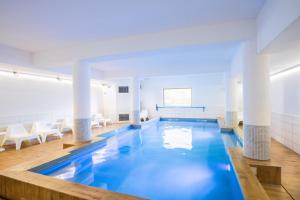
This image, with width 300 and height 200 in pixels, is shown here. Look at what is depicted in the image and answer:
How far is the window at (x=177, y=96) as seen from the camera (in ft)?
39.2

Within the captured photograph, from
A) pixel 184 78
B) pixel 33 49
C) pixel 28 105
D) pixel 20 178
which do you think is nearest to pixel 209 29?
pixel 20 178

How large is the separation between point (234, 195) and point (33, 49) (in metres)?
6.16

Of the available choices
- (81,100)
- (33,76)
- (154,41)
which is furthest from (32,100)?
(154,41)

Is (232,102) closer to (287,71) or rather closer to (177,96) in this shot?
(287,71)

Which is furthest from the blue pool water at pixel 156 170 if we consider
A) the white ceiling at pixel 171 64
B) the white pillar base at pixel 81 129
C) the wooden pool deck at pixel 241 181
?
the white ceiling at pixel 171 64

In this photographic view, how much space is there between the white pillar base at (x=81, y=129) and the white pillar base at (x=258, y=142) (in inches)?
166

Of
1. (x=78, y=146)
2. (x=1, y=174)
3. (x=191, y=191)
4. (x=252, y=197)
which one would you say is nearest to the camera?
(x=252, y=197)

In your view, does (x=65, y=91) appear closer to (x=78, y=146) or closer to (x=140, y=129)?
(x=140, y=129)

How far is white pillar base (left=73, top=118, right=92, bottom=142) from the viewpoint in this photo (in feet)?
16.2

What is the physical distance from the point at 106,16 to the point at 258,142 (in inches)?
144

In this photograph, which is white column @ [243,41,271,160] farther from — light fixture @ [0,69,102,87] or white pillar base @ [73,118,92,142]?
light fixture @ [0,69,102,87]

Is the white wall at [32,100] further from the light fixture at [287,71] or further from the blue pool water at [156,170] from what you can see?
the light fixture at [287,71]

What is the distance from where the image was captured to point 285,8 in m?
1.85

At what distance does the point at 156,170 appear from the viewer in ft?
12.4
